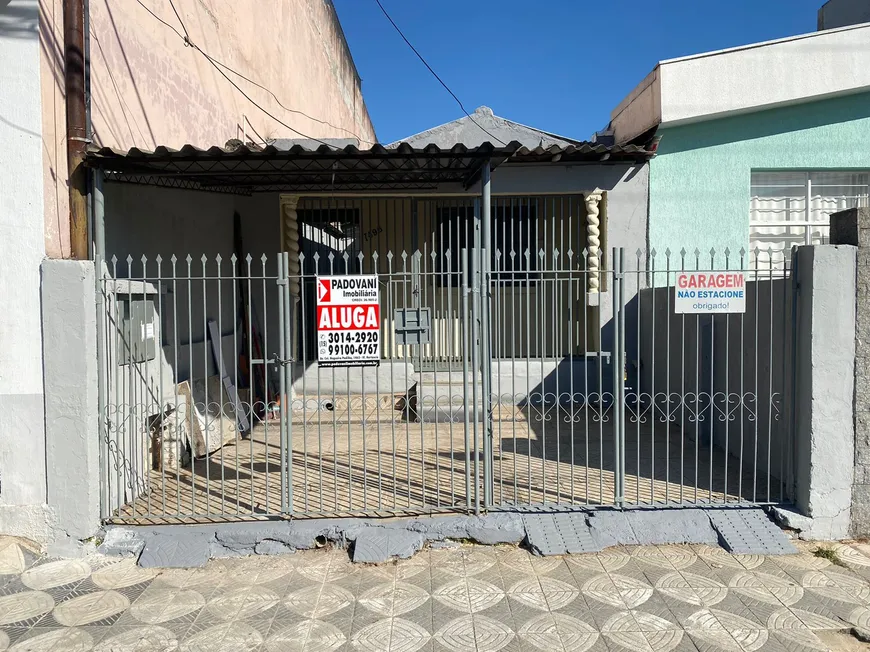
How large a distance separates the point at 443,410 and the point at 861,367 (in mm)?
4857

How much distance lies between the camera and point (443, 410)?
8.67 meters

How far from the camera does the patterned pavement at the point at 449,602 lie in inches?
148

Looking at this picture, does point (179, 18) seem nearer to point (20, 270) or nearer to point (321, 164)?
point (321, 164)

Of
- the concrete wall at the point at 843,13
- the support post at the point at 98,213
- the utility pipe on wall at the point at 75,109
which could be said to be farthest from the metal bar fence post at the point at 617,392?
the concrete wall at the point at 843,13

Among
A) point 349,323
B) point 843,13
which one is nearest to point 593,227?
point 349,323

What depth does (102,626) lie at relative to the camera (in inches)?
155

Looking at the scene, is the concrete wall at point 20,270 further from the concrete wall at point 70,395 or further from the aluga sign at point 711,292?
the aluga sign at point 711,292

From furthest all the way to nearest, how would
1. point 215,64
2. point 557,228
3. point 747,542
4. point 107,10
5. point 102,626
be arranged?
point 557,228
point 215,64
point 107,10
point 747,542
point 102,626

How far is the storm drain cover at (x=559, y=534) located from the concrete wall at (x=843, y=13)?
A: 1005 centimetres

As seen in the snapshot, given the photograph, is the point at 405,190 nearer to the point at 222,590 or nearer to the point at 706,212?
the point at 706,212

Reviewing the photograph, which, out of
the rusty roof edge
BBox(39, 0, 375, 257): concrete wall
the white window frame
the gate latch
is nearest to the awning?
the rusty roof edge

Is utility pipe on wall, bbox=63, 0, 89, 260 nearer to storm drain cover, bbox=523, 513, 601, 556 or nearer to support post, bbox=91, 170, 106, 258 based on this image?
support post, bbox=91, 170, 106, 258

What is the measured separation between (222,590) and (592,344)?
6.39 meters

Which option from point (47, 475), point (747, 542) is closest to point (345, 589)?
point (47, 475)
